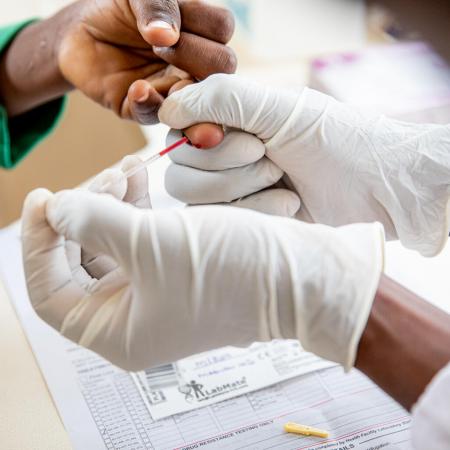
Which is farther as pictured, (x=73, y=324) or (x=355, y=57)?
(x=355, y=57)

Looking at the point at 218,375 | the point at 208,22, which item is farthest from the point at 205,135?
the point at 218,375

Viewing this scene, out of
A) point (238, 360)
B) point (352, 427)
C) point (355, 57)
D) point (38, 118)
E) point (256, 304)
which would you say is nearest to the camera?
point (256, 304)

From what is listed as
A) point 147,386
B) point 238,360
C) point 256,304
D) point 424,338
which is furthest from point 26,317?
point 424,338

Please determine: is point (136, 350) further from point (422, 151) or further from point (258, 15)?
point (258, 15)

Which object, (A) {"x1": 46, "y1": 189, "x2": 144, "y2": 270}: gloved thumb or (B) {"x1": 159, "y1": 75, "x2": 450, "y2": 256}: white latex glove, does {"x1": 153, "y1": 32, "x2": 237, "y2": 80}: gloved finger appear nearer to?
(B) {"x1": 159, "y1": 75, "x2": 450, "y2": 256}: white latex glove

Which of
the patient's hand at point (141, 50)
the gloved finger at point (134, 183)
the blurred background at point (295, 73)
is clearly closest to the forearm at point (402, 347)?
the gloved finger at point (134, 183)

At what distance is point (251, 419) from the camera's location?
81 cm

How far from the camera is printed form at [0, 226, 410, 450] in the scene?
30.6 inches

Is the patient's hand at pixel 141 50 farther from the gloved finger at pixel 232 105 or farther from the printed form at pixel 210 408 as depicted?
the printed form at pixel 210 408

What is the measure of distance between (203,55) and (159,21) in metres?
0.08

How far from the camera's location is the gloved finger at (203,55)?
87cm

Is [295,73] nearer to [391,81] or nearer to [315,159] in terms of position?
[391,81]

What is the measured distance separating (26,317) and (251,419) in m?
0.38

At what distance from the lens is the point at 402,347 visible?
2.07ft
